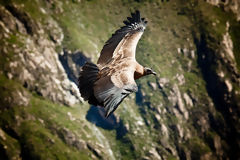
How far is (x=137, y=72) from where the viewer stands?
88.6 ft

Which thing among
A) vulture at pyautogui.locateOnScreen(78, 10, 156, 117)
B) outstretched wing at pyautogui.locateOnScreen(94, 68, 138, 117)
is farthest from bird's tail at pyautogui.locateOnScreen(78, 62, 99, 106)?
outstretched wing at pyautogui.locateOnScreen(94, 68, 138, 117)

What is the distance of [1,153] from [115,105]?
622 ft

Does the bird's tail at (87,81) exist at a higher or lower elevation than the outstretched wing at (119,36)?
lower

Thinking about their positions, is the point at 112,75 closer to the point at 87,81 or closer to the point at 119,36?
the point at 87,81

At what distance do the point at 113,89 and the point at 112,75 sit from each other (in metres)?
2.29

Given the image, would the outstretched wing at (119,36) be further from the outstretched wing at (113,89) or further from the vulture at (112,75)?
the outstretched wing at (113,89)

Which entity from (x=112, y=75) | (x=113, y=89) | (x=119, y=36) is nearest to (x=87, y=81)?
(x=112, y=75)

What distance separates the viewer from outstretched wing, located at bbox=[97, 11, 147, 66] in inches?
1133

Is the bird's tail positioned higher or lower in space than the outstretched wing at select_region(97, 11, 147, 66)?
lower

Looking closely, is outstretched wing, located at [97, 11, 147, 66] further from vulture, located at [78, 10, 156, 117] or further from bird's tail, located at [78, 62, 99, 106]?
bird's tail, located at [78, 62, 99, 106]

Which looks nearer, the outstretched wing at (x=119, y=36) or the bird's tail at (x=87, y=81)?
the bird's tail at (x=87, y=81)

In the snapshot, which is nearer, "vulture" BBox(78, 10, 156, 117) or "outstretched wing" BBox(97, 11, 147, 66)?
"vulture" BBox(78, 10, 156, 117)

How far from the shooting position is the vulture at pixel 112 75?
868 inches

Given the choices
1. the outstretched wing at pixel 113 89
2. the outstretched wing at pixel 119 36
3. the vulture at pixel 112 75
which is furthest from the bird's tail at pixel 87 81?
the outstretched wing at pixel 119 36
